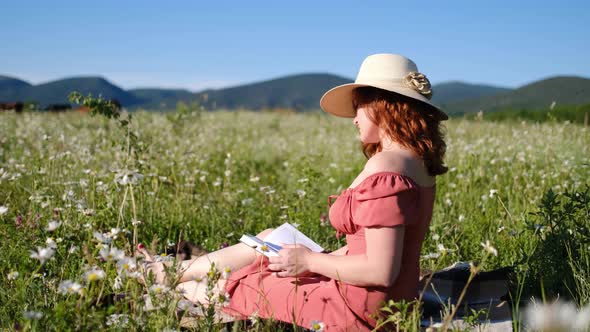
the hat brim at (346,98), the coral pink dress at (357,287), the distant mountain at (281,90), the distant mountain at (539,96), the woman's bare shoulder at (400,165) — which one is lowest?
the coral pink dress at (357,287)

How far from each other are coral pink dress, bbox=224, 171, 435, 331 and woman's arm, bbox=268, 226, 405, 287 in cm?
5

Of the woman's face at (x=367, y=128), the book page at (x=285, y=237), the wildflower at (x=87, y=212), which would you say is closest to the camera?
the woman's face at (x=367, y=128)

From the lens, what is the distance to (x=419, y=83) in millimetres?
2418

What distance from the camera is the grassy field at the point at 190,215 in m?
2.18

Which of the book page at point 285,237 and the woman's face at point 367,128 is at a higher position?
the woman's face at point 367,128

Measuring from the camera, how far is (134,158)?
14.5 feet

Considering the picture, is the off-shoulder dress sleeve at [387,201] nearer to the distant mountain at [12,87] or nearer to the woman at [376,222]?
the woman at [376,222]

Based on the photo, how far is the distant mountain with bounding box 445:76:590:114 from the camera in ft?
18.0

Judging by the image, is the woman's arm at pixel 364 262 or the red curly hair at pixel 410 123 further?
the red curly hair at pixel 410 123

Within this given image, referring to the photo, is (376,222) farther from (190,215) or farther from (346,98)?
(190,215)

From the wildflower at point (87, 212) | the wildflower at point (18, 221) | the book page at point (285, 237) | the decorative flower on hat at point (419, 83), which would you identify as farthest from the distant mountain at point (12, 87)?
the decorative flower on hat at point (419, 83)

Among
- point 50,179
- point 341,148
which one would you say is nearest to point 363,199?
point 50,179

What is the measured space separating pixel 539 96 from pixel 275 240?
4965 millimetres

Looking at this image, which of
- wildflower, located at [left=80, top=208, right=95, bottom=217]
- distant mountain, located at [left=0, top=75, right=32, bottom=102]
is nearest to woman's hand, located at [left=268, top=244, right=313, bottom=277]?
wildflower, located at [left=80, top=208, right=95, bottom=217]
